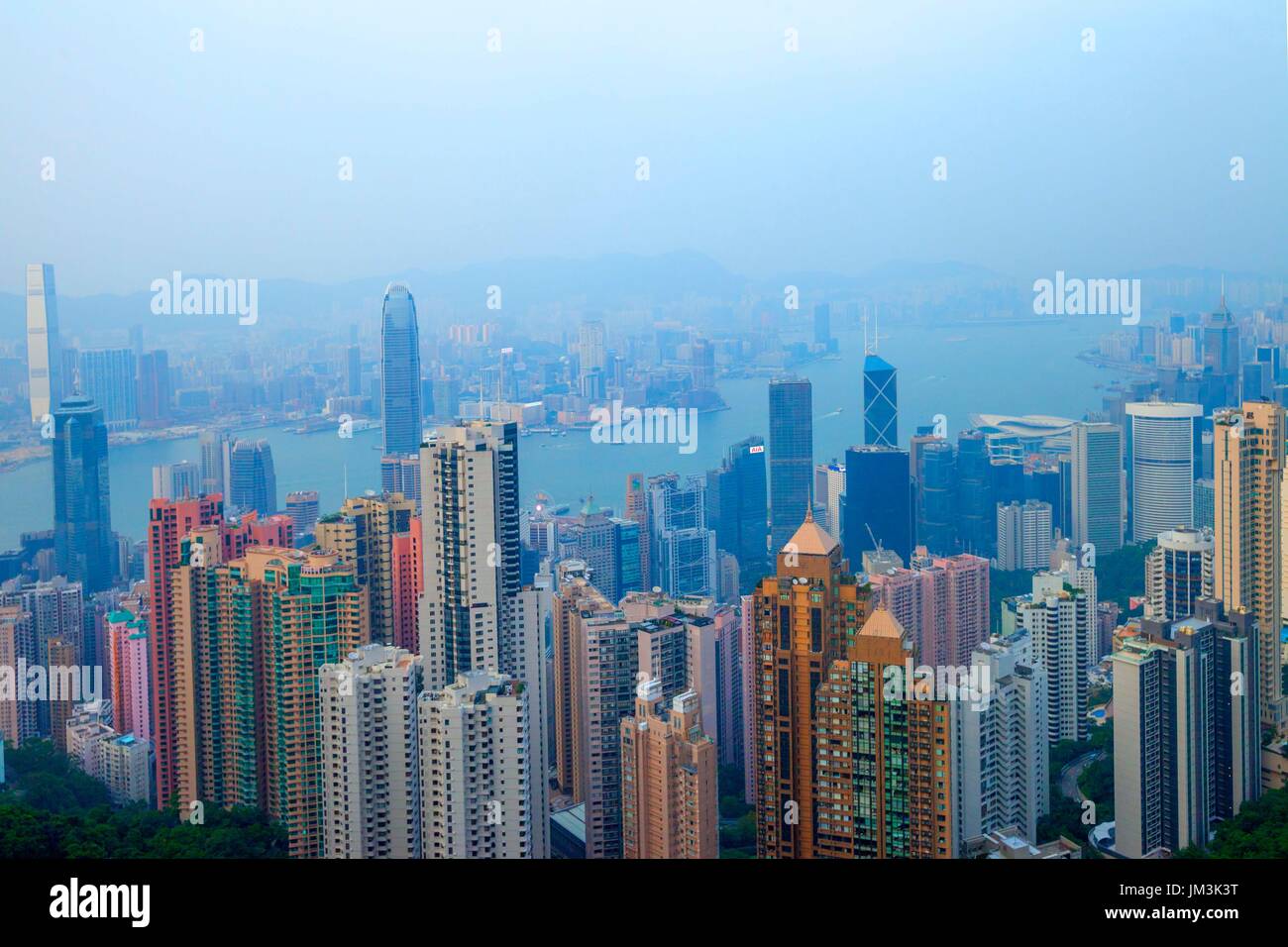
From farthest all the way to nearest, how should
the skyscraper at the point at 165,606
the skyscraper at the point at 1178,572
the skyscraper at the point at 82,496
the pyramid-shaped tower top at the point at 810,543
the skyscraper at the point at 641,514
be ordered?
the skyscraper at the point at 641,514, the skyscraper at the point at 82,496, the skyscraper at the point at 1178,572, the skyscraper at the point at 165,606, the pyramid-shaped tower top at the point at 810,543

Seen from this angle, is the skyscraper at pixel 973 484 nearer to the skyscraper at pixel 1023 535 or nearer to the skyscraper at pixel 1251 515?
the skyscraper at pixel 1023 535

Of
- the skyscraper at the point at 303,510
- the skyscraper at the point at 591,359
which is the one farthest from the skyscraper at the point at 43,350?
the skyscraper at the point at 591,359

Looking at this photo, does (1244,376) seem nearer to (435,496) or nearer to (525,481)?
(525,481)

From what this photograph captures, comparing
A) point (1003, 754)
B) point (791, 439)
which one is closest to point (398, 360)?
point (791, 439)

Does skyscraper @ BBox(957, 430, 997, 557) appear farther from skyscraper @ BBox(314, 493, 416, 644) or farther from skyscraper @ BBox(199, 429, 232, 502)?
skyscraper @ BBox(199, 429, 232, 502)

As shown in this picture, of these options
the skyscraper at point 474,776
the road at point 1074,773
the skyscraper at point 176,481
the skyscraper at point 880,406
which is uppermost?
the skyscraper at point 880,406

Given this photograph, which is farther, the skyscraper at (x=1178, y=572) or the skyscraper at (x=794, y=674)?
the skyscraper at (x=1178, y=572)
